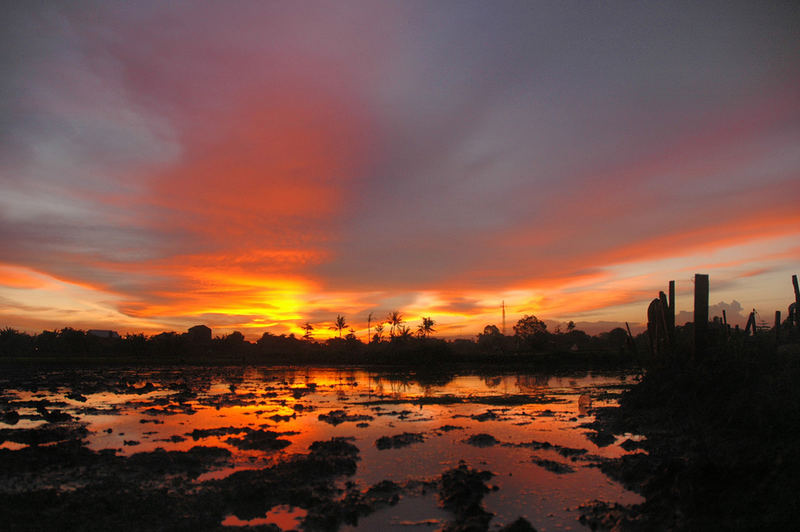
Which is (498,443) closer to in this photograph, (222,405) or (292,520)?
(292,520)

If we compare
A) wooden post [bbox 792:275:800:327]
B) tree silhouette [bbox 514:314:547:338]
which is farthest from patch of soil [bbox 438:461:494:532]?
tree silhouette [bbox 514:314:547:338]

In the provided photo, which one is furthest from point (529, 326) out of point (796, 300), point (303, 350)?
point (796, 300)

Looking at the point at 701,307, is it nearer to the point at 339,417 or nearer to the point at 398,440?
the point at 398,440

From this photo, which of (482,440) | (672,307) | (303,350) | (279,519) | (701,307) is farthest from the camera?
(303,350)

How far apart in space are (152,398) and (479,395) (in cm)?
1937

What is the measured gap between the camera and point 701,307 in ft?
51.8

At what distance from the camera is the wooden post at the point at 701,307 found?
1569cm

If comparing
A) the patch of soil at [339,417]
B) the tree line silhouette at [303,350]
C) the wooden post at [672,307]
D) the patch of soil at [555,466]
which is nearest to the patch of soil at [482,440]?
the patch of soil at [555,466]

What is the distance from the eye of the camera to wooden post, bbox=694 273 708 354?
15688 mm

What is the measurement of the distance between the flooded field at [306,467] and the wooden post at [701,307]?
4.86 m

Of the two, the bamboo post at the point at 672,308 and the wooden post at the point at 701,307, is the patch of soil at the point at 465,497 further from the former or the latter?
the bamboo post at the point at 672,308

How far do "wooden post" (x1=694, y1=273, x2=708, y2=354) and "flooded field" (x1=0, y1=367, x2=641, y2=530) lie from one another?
4857 mm

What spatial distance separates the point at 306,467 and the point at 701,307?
1405cm

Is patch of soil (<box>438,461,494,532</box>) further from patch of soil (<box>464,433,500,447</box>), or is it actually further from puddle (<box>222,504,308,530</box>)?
patch of soil (<box>464,433,500,447</box>)
